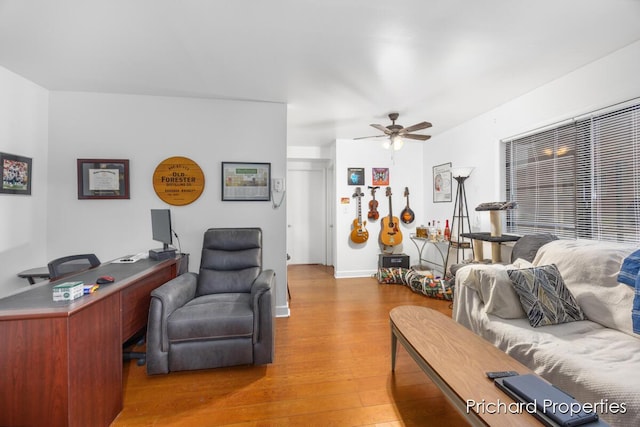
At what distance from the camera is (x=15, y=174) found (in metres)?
2.35

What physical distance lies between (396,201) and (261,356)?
11.8 feet

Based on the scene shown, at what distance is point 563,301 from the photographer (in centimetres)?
172

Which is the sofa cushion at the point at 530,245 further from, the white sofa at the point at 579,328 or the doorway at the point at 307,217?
the doorway at the point at 307,217

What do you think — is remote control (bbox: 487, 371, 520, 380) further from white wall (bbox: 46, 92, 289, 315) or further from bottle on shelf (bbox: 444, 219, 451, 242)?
bottle on shelf (bbox: 444, 219, 451, 242)

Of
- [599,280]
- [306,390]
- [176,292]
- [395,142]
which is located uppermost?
[395,142]

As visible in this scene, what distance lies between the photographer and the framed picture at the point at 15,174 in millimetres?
2253

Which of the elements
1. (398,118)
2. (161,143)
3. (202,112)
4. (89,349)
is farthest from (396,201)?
(89,349)

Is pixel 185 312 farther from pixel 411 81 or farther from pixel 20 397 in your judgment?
pixel 411 81

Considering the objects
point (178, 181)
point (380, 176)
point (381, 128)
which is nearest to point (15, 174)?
point (178, 181)

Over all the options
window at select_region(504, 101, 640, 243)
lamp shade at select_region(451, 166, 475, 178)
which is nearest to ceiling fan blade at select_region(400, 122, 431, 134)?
lamp shade at select_region(451, 166, 475, 178)

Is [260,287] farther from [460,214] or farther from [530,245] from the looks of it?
[460,214]

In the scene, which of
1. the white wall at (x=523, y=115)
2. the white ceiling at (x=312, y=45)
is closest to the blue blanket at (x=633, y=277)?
the white wall at (x=523, y=115)

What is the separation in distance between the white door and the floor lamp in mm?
2573

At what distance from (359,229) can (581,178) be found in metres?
2.84
